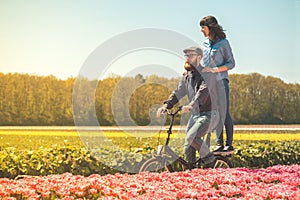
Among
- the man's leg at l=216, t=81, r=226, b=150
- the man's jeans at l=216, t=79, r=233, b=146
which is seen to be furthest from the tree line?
the man's leg at l=216, t=81, r=226, b=150

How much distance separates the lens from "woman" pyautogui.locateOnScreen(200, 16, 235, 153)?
6105 mm

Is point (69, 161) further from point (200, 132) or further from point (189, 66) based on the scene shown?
point (189, 66)

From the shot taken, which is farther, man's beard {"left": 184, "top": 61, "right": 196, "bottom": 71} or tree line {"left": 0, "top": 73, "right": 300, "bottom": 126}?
tree line {"left": 0, "top": 73, "right": 300, "bottom": 126}

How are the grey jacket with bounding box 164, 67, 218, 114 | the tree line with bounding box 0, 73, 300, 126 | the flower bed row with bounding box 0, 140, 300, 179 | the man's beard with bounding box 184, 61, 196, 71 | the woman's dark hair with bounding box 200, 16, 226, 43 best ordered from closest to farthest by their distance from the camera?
the grey jacket with bounding box 164, 67, 218, 114 → the man's beard with bounding box 184, 61, 196, 71 → the flower bed row with bounding box 0, 140, 300, 179 → the woman's dark hair with bounding box 200, 16, 226, 43 → the tree line with bounding box 0, 73, 300, 126

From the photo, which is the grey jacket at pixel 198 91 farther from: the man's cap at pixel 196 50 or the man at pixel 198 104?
the man's cap at pixel 196 50

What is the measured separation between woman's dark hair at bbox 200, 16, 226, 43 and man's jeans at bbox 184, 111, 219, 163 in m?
1.10

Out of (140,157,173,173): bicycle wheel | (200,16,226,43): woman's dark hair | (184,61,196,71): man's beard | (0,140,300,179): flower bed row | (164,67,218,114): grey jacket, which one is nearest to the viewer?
(140,157,173,173): bicycle wheel

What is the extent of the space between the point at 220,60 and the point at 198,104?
80 centimetres

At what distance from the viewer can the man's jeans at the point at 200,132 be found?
572 centimetres

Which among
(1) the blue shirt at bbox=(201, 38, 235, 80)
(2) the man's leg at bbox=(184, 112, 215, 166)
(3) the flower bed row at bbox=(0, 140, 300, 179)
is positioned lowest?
(3) the flower bed row at bbox=(0, 140, 300, 179)

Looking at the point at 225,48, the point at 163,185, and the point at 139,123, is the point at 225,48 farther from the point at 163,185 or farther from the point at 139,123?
the point at 139,123

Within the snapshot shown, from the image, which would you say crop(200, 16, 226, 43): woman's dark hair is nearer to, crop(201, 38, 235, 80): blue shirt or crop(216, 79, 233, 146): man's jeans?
crop(201, 38, 235, 80): blue shirt

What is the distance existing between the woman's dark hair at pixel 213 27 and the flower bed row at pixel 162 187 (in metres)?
1.80

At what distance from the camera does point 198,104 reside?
18.9 feet
